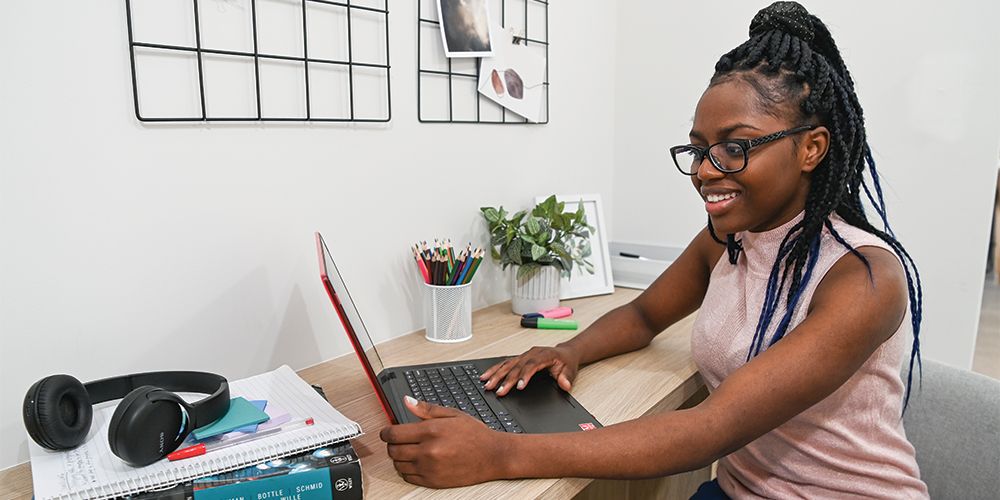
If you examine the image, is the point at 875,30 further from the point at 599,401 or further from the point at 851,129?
the point at 599,401

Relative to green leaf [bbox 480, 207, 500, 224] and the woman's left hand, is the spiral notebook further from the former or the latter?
green leaf [bbox 480, 207, 500, 224]

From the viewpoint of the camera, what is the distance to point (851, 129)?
88 cm

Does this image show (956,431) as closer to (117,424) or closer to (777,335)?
(777,335)

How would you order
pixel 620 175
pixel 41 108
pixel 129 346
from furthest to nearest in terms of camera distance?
pixel 620 175 → pixel 129 346 → pixel 41 108

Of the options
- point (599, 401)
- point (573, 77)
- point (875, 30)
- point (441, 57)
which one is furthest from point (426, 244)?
point (875, 30)

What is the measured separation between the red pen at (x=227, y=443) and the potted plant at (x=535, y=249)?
0.67m

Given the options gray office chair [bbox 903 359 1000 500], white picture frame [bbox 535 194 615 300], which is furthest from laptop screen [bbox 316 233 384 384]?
gray office chair [bbox 903 359 1000 500]

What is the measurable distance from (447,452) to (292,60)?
65cm

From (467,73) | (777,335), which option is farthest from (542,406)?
(467,73)

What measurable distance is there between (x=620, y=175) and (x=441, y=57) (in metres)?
0.70

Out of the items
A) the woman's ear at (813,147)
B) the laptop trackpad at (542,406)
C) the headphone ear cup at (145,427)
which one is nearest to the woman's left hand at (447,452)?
the laptop trackpad at (542,406)

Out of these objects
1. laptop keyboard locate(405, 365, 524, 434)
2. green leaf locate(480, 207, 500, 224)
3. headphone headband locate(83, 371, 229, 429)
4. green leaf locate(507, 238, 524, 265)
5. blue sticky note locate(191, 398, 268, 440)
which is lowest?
laptop keyboard locate(405, 365, 524, 434)

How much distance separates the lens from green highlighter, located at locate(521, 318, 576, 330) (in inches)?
50.4

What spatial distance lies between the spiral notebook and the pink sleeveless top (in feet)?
1.88
